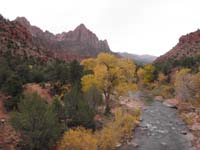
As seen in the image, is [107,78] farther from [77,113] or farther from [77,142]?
[77,142]

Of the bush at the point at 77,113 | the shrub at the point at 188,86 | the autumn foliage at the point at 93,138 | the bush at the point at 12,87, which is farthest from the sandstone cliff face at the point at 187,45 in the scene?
the bush at the point at 12,87

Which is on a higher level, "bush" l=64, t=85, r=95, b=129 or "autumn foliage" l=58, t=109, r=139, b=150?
"bush" l=64, t=85, r=95, b=129

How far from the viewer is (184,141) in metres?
27.4

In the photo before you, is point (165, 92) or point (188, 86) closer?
point (188, 86)

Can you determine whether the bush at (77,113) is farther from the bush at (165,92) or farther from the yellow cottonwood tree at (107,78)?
the bush at (165,92)

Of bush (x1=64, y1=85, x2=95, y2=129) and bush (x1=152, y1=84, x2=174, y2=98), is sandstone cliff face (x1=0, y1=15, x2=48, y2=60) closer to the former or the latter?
bush (x1=152, y1=84, x2=174, y2=98)

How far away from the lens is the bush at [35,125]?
61.9ft

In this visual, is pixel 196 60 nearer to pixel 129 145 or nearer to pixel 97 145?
pixel 129 145

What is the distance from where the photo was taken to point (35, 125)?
62.8ft

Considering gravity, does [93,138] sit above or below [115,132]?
above

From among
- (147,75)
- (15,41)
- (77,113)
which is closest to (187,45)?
(147,75)

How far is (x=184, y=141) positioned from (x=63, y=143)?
47.2 ft

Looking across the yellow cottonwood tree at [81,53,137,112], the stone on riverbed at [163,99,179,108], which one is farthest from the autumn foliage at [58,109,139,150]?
the stone on riverbed at [163,99,179,108]

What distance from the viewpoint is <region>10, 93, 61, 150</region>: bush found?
18.9 metres
